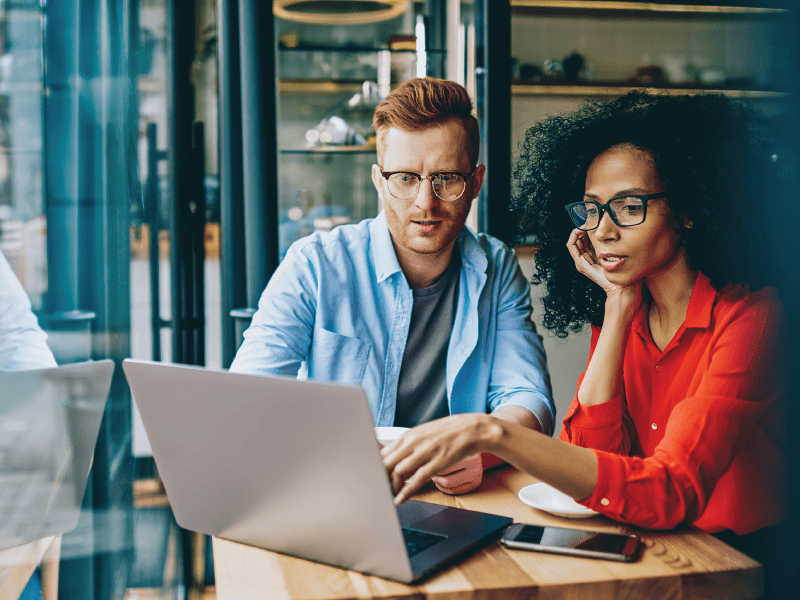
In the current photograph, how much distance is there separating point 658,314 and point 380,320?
645 mm

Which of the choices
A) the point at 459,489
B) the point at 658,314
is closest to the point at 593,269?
the point at 658,314

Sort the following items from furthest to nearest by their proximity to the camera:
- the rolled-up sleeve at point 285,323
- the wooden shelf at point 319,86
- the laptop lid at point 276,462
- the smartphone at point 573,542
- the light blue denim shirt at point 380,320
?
the wooden shelf at point 319,86, the light blue denim shirt at point 380,320, the rolled-up sleeve at point 285,323, the smartphone at point 573,542, the laptop lid at point 276,462

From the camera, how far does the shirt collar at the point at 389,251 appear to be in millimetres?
1646

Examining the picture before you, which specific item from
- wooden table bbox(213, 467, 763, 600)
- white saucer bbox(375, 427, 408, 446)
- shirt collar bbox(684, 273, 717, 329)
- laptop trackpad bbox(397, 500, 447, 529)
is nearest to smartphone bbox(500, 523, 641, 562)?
wooden table bbox(213, 467, 763, 600)

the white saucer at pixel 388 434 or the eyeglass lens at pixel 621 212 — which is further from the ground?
the eyeglass lens at pixel 621 212

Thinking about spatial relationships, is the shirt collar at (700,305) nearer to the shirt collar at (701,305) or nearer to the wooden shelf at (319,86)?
the shirt collar at (701,305)

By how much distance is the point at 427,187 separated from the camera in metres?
1.53

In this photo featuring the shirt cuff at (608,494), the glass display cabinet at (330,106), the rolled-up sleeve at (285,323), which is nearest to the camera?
the shirt cuff at (608,494)

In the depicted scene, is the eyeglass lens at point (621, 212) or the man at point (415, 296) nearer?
the eyeglass lens at point (621, 212)

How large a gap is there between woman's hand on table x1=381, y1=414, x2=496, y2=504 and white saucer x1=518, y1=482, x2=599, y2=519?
176 mm

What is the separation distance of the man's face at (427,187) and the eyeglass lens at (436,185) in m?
0.01

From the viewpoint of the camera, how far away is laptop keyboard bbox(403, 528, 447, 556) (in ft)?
2.77

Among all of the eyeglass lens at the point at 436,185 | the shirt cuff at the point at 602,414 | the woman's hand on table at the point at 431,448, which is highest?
the eyeglass lens at the point at 436,185

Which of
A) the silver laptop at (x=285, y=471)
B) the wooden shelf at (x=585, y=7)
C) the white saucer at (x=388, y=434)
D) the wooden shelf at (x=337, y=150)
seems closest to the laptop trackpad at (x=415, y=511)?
the silver laptop at (x=285, y=471)
